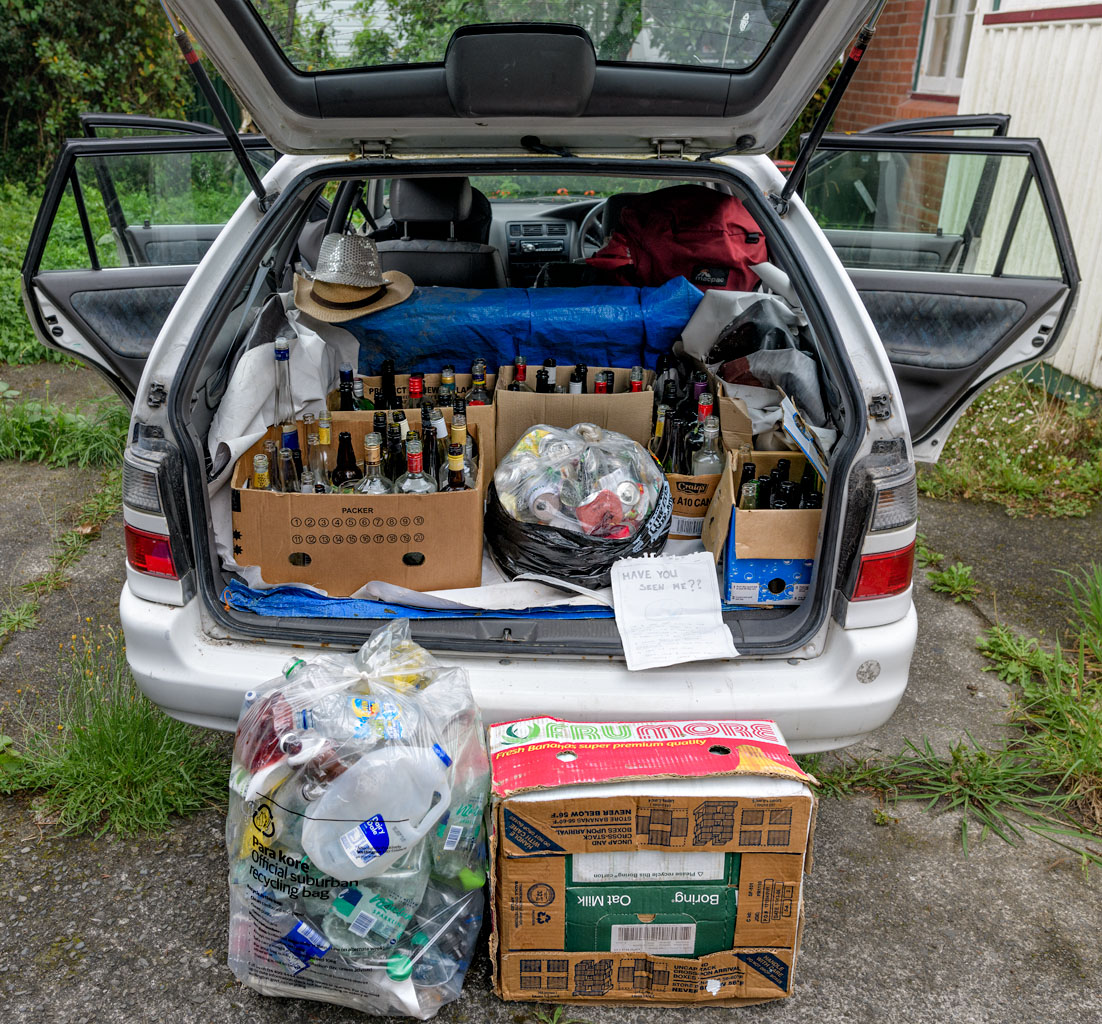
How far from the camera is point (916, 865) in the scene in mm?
2465

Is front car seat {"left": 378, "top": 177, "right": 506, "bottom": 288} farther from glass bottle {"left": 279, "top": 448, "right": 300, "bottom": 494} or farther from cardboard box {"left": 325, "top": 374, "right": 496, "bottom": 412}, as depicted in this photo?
glass bottle {"left": 279, "top": 448, "right": 300, "bottom": 494}

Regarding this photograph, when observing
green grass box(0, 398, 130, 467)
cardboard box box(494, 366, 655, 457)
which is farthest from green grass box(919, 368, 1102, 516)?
green grass box(0, 398, 130, 467)

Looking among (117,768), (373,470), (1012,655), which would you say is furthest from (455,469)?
(1012,655)

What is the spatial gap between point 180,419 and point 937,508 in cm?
373

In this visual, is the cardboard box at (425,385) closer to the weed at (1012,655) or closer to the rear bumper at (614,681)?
the rear bumper at (614,681)

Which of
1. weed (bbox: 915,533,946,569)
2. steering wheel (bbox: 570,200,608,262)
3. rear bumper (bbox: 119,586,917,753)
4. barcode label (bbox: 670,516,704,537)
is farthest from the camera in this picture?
steering wheel (bbox: 570,200,608,262)

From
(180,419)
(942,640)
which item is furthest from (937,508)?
(180,419)

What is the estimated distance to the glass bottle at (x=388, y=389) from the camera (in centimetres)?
312

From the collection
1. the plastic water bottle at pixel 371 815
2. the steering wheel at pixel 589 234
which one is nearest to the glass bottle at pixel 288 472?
the plastic water bottle at pixel 371 815

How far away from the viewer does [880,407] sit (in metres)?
2.19

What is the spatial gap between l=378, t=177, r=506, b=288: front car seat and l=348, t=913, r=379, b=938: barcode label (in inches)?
96.2

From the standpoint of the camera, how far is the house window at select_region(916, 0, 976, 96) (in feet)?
24.4

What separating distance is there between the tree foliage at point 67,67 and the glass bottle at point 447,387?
9053mm

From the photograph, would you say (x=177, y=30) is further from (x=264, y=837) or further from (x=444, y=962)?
(x=444, y=962)
